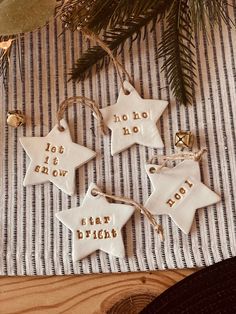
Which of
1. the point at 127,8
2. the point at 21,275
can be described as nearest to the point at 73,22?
the point at 127,8

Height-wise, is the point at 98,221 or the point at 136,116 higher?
the point at 136,116

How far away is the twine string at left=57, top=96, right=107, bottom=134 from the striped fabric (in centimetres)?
1

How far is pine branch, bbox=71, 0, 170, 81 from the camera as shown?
2.16 ft

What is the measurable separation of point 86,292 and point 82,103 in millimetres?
230

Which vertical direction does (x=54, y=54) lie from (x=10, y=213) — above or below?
above

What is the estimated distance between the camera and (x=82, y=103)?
69cm

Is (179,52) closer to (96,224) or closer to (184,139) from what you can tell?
(184,139)

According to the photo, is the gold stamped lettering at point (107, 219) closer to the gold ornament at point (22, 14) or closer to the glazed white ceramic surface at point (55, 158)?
the glazed white ceramic surface at point (55, 158)

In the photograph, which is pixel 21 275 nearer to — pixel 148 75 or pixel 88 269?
pixel 88 269

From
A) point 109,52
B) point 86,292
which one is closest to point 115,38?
point 109,52

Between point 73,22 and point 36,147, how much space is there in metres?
0.16

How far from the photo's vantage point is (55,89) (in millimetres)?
703

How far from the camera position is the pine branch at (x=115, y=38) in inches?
25.9

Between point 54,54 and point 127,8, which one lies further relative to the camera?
point 54,54
